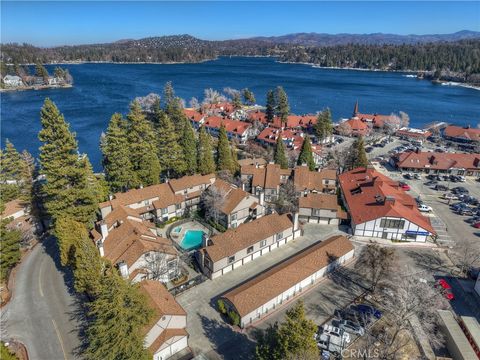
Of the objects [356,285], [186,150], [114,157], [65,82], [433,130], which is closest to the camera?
[356,285]

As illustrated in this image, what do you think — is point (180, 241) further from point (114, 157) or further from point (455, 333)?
point (455, 333)

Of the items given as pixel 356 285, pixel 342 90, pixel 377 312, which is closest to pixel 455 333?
pixel 377 312

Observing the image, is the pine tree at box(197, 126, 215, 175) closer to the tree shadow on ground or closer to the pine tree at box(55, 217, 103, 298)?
the pine tree at box(55, 217, 103, 298)

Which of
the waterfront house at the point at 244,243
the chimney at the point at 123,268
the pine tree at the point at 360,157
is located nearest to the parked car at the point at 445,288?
the waterfront house at the point at 244,243

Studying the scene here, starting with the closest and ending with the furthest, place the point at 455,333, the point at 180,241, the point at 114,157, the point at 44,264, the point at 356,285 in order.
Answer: the point at 455,333, the point at 356,285, the point at 44,264, the point at 180,241, the point at 114,157

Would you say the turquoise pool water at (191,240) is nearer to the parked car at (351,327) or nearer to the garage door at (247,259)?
the garage door at (247,259)

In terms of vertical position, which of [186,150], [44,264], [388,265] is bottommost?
[44,264]

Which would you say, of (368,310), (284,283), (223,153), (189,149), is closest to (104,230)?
(284,283)
